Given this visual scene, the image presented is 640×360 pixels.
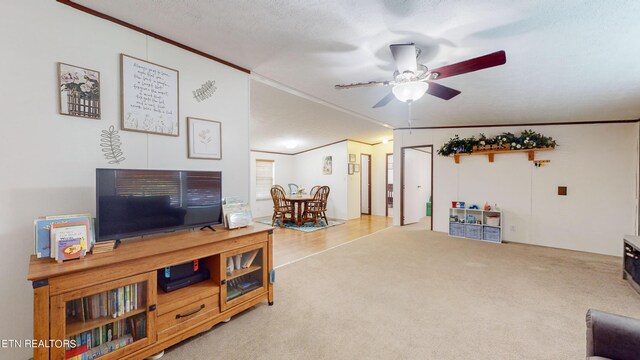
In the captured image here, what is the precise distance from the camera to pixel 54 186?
1.70 meters

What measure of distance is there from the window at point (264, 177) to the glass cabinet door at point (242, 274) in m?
5.27

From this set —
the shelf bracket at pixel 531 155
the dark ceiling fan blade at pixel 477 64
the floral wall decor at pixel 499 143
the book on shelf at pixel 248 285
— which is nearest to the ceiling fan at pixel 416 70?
the dark ceiling fan blade at pixel 477 64

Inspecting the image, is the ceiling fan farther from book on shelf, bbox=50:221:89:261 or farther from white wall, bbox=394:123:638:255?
white wall, bbox=394:123:638:255

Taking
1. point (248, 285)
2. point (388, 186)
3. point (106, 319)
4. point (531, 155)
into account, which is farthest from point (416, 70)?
point (388, 186)

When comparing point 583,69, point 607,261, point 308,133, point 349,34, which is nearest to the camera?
point 349,34

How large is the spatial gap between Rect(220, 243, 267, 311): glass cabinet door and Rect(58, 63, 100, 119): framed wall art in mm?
1423

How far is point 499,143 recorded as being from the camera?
15.3ft

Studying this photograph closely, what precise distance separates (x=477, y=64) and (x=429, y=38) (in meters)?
0.49

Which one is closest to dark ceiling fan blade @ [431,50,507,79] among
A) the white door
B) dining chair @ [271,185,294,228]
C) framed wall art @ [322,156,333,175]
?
the white door

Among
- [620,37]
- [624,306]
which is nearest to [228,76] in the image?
[620,37]

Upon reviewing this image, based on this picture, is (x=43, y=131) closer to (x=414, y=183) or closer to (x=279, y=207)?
(x=279, y=207)

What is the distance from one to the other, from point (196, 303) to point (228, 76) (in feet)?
7.06

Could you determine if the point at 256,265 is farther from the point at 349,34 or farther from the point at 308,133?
the point at 308,133

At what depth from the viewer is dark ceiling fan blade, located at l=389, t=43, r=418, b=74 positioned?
179cm
